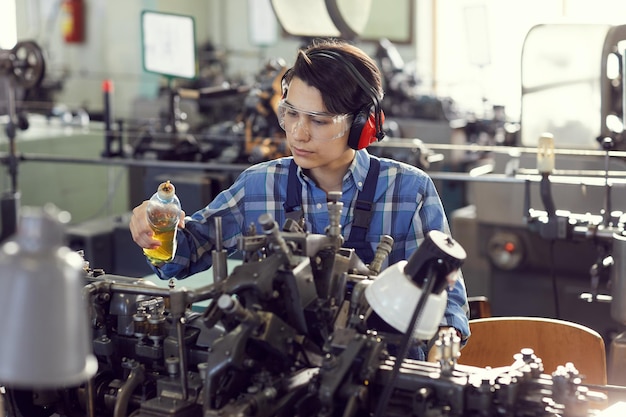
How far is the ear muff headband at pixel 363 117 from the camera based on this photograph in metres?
1.73

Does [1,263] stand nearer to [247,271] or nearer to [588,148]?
[247,271]

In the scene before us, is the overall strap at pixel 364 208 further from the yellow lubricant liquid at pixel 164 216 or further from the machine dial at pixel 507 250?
the machine dial at pixel 507 250

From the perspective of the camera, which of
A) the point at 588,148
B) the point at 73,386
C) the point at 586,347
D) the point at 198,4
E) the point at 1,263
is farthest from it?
the point at 198,4

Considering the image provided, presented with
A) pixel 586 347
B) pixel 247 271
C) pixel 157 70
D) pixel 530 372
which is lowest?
pixel 586 347

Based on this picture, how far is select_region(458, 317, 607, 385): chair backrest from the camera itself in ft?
5.97

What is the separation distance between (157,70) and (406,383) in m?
2.64

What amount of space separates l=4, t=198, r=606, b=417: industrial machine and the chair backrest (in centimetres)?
60

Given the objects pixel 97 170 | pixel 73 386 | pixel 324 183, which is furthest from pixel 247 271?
pixel 97 170

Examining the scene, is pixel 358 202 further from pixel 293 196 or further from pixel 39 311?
pixel 39 311

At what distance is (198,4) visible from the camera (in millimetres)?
9352

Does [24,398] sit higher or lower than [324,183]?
lower

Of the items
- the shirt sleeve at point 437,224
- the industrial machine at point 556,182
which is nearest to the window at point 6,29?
the industrial machine at point 556,182

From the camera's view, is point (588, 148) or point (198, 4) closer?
point (588, 148)

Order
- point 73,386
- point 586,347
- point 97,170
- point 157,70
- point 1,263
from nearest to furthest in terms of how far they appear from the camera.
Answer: point 1,263
point 73,386
point 586,347
point 157,70
point 97,170
